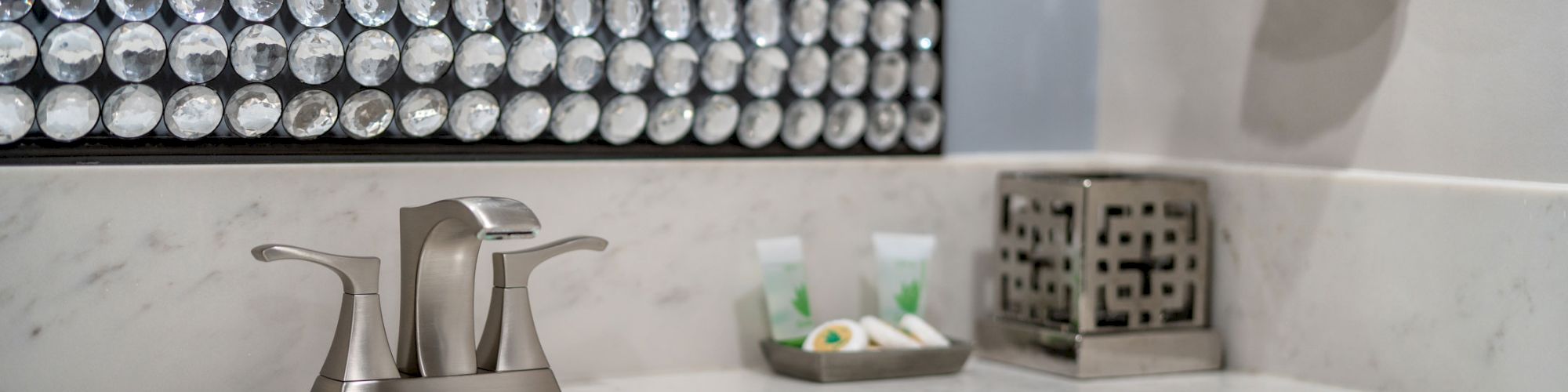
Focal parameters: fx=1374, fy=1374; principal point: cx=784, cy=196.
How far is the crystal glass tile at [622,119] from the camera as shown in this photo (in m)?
1.18

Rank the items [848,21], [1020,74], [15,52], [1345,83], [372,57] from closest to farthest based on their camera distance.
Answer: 1. [15,52]
2. [372,57]
3. [1345,83]
4. [848,21]
5. [1020,74]

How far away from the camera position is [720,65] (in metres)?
1.21

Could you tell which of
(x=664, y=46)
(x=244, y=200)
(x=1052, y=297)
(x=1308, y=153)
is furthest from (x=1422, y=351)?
(x=244, y=200)

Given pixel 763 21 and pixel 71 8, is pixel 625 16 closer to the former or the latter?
pixel 763 21

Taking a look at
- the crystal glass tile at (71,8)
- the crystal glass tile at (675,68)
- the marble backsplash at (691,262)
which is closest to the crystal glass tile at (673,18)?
the crystal glass tile at (675,68)

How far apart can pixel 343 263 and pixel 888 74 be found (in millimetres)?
556

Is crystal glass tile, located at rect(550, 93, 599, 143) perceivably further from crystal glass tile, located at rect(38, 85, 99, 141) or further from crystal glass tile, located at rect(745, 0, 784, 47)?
crystal glass tile, located at rect(38, 85, 99, 141)

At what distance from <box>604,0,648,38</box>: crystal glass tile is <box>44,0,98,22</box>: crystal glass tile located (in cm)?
39

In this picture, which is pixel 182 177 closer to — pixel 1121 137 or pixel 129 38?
pixel 129 38

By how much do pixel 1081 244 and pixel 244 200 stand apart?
2.29ft

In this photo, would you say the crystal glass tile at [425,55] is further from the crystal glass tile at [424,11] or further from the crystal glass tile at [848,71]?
the crystal glass tile at [848,71]

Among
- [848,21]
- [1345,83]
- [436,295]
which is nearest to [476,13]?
[436,295]

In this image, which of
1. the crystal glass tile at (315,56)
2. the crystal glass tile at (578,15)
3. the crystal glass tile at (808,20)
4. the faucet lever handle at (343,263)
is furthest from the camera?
the crystal glass tile at (808,20)

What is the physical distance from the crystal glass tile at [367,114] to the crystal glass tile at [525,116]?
0.09 m
